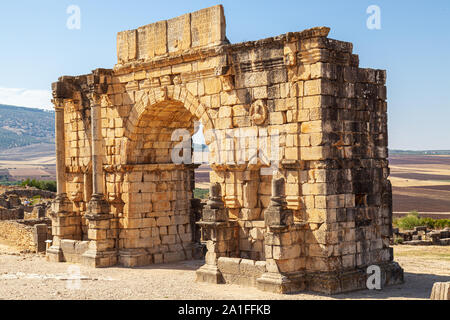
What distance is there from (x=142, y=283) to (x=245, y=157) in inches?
133

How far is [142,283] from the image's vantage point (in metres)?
13.3

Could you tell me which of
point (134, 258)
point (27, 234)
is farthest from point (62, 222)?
point (27, 234)

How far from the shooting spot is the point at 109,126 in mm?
16203

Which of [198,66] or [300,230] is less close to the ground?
[198,66]

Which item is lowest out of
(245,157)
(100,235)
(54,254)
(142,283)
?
(142,283)

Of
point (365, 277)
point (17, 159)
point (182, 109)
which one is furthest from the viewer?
point (17, 159)

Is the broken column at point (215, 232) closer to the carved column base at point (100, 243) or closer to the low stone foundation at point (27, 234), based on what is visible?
the carved column base at point (100, 243)

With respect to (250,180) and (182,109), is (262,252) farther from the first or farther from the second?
(182,109)

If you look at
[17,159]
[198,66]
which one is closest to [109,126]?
[198,66]

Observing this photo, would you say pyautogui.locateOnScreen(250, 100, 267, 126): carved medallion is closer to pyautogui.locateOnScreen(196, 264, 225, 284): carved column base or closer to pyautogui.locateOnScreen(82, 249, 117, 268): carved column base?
pyautogui.locateOnScreen(196, 264, 225, 284): carved column base

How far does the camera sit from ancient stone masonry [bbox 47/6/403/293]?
39.2ft

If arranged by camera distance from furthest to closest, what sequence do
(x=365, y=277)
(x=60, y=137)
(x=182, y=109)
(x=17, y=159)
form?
(x=17, y=159), (x=60, y=137), (x=182, y=109), (x=365, y=277)

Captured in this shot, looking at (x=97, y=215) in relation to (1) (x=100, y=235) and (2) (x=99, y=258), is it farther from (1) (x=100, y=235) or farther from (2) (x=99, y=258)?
(2) (x=99, y=258)
